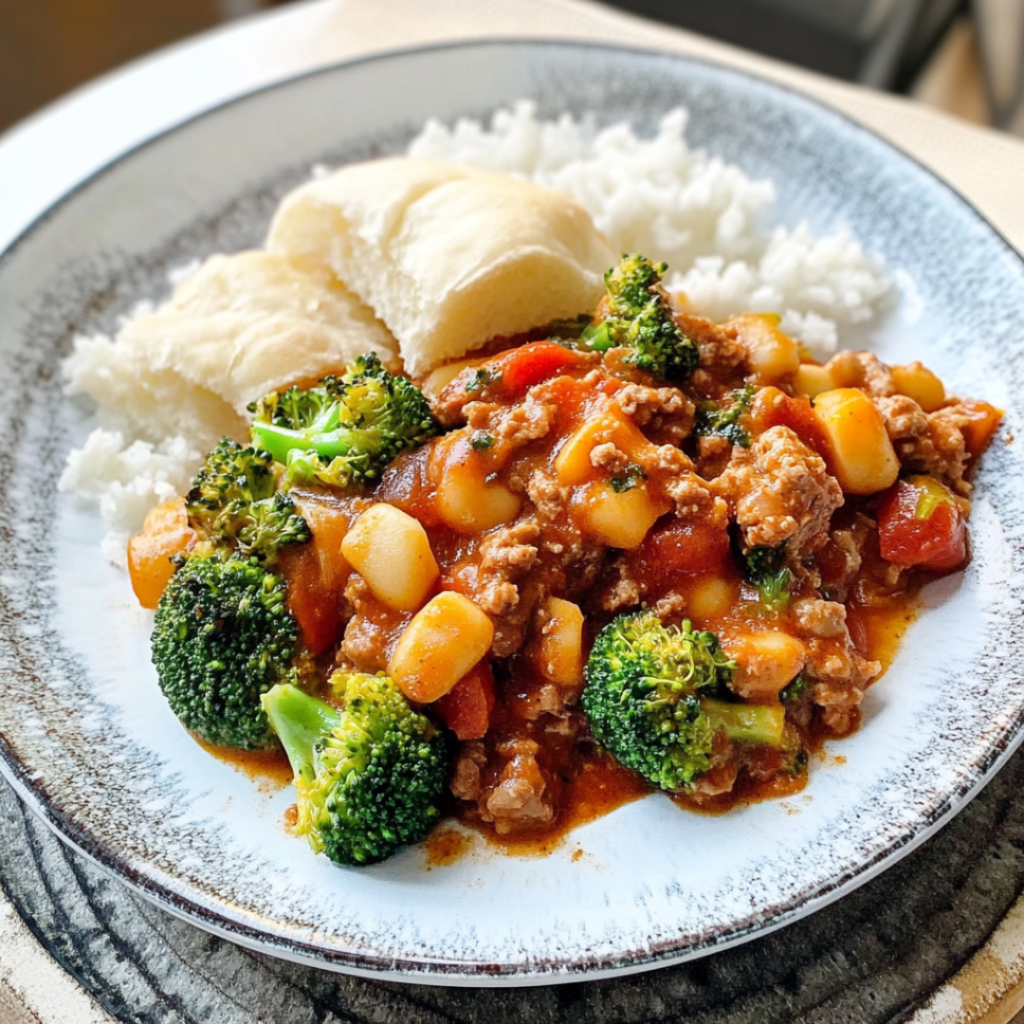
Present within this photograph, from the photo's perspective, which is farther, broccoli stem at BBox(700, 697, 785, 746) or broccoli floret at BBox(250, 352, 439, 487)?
broccoli floret at BBox(250, 352, 439, 487)

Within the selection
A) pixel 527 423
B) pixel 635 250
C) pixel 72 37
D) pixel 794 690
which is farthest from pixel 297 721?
pixel 72 37

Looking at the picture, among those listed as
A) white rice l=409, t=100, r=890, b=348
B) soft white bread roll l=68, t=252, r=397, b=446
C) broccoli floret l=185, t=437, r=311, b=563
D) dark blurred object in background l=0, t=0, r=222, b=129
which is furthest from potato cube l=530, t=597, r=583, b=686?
dark blurred object in background l=0, t=0, r=222, b=129

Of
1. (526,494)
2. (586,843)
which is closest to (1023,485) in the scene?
(526,494)

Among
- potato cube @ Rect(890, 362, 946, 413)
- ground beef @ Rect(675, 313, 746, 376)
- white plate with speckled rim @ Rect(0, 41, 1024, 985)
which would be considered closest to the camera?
white plate with speckled rim @ Rect(0, 41, 1024, 985)

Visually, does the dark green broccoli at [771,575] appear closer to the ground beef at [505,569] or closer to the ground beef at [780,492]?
the ground beef at [780,492]

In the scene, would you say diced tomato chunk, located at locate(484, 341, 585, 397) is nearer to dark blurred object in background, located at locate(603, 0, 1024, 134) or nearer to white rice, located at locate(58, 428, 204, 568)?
white rice, located at locate(58, 428, 204, 568)

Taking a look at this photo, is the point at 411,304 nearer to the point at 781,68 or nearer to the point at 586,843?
the point at 586,843
